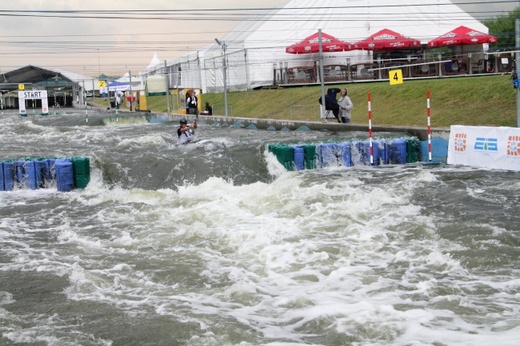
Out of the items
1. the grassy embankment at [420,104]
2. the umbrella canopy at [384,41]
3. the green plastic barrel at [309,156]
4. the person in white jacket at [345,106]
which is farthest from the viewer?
the umbrella canopy at [384,41]

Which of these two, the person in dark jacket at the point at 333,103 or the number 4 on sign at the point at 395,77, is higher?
the number 4 on sign at the point at 395,77

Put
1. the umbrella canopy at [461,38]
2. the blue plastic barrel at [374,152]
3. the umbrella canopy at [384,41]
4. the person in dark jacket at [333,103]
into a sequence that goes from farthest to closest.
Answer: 1. the umbrella canopy at [384,41]
2. the umbrella canopy at [461,38]
3. the person in dark jacket at [333,103]
4. the blue plastic barrel at [374,152]

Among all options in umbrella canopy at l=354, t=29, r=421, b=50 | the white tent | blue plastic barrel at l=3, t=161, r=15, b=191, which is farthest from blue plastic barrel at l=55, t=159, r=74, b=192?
umbrella canopy at l=354, t=29, r=421, b=50

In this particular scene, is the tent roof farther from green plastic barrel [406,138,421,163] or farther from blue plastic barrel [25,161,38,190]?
green plastic barrel [406,138,421,163]

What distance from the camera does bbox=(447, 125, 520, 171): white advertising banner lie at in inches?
628

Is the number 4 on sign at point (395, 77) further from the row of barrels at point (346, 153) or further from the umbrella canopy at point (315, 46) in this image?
the umbrella canopy at point (315, 46)

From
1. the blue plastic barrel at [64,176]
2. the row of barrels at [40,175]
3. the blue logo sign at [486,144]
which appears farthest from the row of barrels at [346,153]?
the blue plastic barrel at [64,176]

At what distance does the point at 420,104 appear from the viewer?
25.0 meters

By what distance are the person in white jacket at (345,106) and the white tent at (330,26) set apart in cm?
1528

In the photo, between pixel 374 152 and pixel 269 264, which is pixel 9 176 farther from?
pixel 374 152

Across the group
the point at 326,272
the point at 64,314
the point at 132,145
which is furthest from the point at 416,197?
the point at 132,145

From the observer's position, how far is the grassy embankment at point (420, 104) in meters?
21.6

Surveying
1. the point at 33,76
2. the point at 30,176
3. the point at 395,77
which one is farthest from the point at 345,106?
the point at 33,76

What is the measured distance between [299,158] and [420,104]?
346 inches
